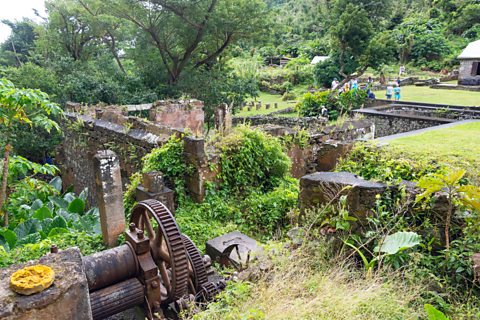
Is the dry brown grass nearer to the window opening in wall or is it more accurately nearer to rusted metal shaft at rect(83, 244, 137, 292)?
rusted metal shaft at rect(83, 244, 137, 292)

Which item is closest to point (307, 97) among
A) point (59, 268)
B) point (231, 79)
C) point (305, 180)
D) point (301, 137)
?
point (231, 79)

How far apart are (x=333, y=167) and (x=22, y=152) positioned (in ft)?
41.8

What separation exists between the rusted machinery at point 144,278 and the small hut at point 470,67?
26.2 meters

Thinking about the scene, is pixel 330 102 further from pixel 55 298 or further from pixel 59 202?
pixel 55 298

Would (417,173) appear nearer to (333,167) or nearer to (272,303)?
(333,167)

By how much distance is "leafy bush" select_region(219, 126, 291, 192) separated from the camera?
278 inches

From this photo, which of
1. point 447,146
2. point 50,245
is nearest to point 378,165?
point 447,146

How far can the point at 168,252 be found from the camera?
404cm

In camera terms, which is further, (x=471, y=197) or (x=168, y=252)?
(x=168, y=252)

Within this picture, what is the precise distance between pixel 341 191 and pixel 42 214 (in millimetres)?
6855

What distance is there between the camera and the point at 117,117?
9.55 m

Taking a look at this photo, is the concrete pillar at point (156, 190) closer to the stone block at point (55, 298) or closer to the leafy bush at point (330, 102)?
the stone block at point (55, 298)

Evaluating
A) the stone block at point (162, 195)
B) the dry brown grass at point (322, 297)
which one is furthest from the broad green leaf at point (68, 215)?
the dry brown grass at point (322, 297)

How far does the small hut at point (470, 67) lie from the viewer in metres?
24.1
